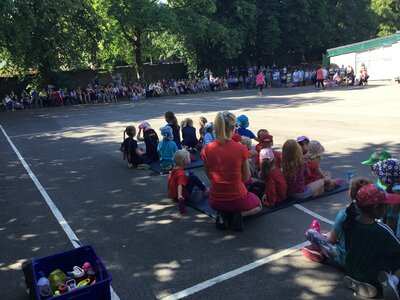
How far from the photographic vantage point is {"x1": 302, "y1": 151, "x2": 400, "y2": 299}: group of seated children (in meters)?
3.40

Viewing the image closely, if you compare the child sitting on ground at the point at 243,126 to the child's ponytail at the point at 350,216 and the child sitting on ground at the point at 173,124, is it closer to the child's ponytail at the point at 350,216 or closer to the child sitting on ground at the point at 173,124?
the child sitting on ground at the point at 173,124

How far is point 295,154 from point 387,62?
29116 mm

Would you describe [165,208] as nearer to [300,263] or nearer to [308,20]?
[300,263]

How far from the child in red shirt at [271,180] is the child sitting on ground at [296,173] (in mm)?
142

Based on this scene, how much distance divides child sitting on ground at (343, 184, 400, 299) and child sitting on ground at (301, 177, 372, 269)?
126 mm

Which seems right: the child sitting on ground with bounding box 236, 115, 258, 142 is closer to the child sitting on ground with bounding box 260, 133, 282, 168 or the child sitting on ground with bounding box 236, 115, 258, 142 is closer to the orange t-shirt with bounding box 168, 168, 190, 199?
the child sitting on ground with bounding box 260, 133, 282, 168

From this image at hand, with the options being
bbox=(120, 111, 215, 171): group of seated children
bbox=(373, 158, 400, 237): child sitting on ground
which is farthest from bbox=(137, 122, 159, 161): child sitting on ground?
bbox=(373, 158, 400, 237): child sitting on ground

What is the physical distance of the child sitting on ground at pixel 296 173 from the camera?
564cm

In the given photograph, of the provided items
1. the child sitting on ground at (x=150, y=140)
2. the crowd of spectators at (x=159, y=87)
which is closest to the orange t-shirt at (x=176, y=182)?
the child sitting on ground at (x=150, y=140)

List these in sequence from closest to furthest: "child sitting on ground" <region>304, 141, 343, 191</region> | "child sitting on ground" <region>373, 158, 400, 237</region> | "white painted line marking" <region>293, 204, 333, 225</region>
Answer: "child sitting on ground" <region>373, 158, 400, 237</region> < "white painted line marking" <region>293, 204, 333, 225</region> < "child sitting on ground" <region>304, 141, 343, 191</region>

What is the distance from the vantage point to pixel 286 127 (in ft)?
41.8

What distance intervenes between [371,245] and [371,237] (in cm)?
7

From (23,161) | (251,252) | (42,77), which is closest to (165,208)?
(251,252)

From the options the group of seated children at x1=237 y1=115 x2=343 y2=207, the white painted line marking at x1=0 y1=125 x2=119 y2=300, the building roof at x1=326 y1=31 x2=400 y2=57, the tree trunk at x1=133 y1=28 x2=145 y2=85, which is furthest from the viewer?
the tree trunk at x1=133 y1=28 x2=145 y2=85
